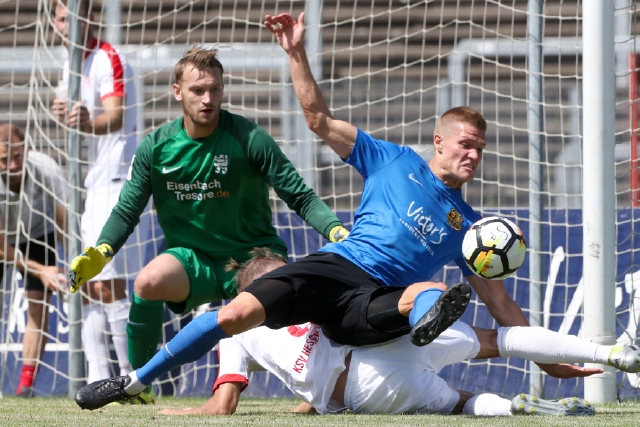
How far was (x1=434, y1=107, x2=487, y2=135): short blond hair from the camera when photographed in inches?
172

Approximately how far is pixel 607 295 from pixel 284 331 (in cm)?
172

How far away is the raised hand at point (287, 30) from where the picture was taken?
441 cm

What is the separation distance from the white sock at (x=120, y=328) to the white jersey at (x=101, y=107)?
77 centimetres

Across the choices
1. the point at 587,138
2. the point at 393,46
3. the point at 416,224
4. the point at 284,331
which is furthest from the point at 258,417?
the point at 393,46

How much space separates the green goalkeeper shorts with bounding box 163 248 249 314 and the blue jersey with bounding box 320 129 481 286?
0.80 metres

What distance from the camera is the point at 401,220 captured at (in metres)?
4.21

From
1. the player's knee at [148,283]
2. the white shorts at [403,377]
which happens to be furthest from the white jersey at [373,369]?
the player's knee at [148,283]

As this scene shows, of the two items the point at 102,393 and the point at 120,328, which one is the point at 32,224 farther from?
the point at 102,393

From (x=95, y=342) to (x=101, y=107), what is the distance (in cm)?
152

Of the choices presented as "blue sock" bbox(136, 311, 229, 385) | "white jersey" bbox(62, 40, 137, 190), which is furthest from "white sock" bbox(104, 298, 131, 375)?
"blue sock" bbox(136, 311, 229, 385)

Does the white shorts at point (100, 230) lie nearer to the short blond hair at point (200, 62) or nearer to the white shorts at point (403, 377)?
the short blond hair at point (200, 62)

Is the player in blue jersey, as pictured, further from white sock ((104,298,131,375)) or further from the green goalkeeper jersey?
white sock ((104,298,131,375))

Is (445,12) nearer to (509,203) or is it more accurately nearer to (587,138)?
(509,203)

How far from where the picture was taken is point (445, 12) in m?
7.11
